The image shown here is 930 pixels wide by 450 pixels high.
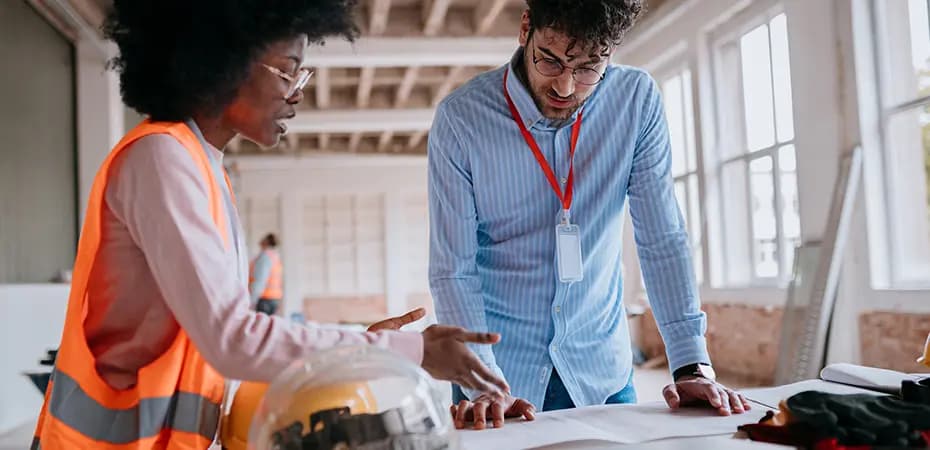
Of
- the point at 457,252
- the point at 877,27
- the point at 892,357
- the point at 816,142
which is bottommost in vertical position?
the point at 892,357

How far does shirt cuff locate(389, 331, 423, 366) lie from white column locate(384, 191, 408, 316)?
14769 millimetres

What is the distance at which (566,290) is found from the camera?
1925 millimetres

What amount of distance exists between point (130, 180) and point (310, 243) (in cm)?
1483

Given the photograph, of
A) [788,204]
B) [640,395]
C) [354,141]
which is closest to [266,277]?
[354,141]

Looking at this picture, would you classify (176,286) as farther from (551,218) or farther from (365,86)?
(365,86)

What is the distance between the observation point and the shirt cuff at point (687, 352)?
1819mm

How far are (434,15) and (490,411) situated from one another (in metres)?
6.59

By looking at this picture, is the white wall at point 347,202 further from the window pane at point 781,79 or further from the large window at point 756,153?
the window pane at point 781,79

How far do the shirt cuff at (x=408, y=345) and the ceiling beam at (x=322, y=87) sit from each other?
27.8 ft

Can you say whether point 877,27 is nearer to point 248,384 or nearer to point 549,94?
point 549,94

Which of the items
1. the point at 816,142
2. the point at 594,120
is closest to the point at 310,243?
the point at 816,142

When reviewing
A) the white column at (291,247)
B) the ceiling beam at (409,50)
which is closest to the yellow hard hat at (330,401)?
the ceiling beam at (409,50)

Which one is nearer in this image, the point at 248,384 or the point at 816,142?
the point at 248,384

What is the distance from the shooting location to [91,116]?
7.94 metres
